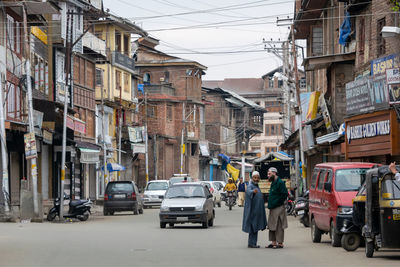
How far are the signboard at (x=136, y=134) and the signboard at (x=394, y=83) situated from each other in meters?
47.0

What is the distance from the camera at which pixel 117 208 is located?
4328 centimetres

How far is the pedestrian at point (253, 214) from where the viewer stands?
20.8 m

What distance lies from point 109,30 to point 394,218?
56.0 meters

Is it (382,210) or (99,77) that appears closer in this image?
(382,210)

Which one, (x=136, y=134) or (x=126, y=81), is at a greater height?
(x=126, y=81)

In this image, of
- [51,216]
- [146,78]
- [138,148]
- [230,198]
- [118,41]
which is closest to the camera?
[51,216]

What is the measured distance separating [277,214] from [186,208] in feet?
30.1

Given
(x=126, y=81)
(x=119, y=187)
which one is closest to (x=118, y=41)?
(x=126, y=81)

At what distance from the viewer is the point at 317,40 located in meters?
49.4

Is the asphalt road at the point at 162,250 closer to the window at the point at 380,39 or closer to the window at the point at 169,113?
the window at the point at 380,39

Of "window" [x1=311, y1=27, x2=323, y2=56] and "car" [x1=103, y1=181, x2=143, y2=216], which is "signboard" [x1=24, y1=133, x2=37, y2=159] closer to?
"car" [x1=103, y1=181, x2=143, y2=216]

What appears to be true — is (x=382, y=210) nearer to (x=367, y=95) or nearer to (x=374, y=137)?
(x=374, y=137)

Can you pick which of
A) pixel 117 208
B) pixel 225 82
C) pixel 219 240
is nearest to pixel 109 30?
pixel 117 208

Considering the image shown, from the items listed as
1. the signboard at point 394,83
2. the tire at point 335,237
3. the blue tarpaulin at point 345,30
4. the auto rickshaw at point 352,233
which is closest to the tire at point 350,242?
the auto rickshaw at point 352,233
